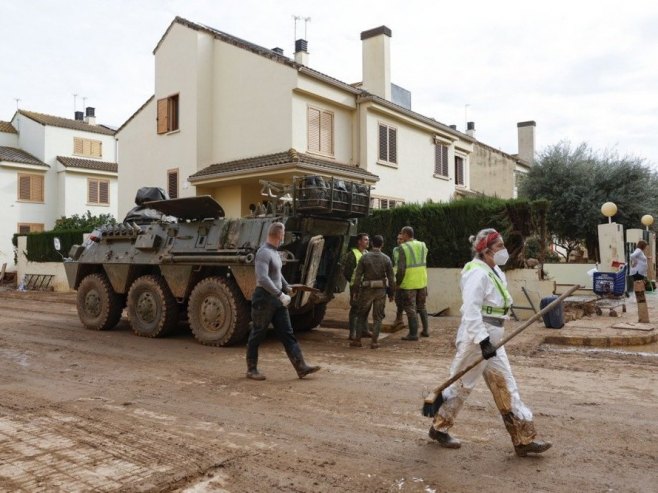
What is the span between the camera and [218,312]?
30.8ft

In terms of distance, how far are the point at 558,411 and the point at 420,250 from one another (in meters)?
4.80

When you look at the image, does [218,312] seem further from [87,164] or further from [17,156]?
[17,156]

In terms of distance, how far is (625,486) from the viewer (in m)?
3.83

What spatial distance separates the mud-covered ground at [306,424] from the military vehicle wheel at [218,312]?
0.33 metres

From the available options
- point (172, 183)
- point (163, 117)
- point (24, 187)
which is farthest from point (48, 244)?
point (24, 187)

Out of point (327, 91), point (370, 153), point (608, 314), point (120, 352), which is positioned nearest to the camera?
point (120, 352)

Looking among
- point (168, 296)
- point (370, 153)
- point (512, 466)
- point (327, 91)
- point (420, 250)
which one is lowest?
point (512, 466)

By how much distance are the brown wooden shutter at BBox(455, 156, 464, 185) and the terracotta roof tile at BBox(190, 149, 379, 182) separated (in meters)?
8.43

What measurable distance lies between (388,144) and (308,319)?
1140 cm

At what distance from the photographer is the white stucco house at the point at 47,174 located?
30.8 meters

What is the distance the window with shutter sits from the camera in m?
26.9

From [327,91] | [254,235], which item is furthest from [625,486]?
[327,91]

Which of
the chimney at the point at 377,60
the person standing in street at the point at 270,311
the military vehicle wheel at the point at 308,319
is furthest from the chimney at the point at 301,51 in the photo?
the person standing in street at the point at 270,311

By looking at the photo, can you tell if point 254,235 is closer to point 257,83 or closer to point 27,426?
point 27,426
